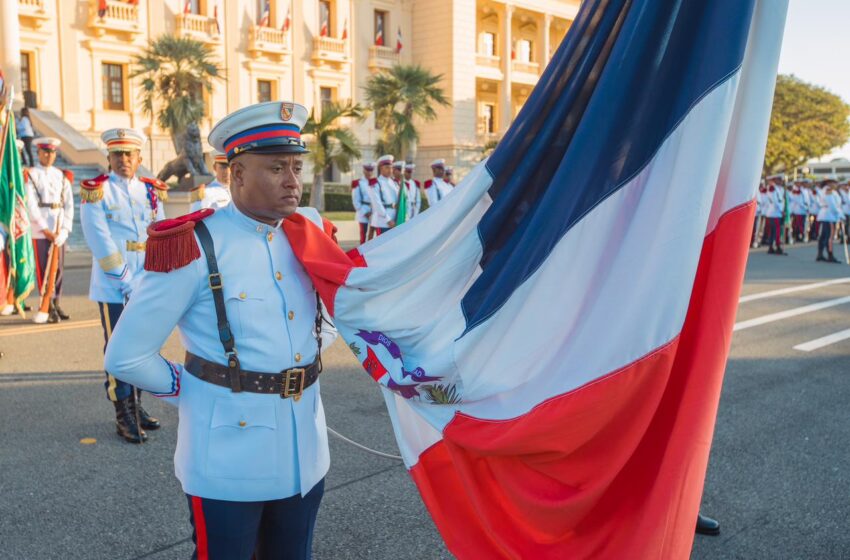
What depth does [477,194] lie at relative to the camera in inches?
107

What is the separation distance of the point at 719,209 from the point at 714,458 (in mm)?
3054

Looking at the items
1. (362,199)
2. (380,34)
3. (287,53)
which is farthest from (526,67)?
(362,199)

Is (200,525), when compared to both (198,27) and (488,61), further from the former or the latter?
(488,61)

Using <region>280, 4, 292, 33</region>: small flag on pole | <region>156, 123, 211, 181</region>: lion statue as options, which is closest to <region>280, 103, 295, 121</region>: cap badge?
<region>156, 123, 211, 181</region>: lion statue

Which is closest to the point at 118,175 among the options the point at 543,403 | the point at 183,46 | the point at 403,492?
the point at 403,492

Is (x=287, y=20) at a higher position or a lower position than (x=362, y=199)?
higher

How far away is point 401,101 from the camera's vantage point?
121ft

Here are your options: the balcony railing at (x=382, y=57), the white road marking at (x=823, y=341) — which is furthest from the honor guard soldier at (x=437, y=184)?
the balcony railing at (x=382, y=57)

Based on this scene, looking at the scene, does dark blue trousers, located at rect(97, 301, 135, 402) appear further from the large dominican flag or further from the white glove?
the white glove

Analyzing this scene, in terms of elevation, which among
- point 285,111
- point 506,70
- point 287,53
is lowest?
point 285,111

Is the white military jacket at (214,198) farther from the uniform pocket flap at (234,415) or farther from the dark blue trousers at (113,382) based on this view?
the uniform pocket flap at (234,415)

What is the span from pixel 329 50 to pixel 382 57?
4286 mm

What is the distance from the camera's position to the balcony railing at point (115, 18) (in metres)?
32.7

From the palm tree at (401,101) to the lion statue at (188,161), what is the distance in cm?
1295
